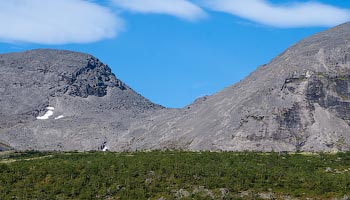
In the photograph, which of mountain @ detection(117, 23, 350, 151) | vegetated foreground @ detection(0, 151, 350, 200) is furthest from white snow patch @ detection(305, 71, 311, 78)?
Answer: vegetated foreground @ detection(0, 151, 350, 200)

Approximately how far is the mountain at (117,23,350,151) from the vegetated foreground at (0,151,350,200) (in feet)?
221

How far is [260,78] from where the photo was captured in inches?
6826

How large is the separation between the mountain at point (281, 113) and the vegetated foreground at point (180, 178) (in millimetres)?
67264

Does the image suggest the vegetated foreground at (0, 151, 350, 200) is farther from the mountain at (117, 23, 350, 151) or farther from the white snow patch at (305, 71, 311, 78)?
the white snow patch at (305, 71, 311, 78)

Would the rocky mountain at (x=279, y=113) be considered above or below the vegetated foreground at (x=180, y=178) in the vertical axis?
above

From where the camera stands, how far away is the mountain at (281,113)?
14312 centimetres

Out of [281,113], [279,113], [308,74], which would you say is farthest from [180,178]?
[308,74]

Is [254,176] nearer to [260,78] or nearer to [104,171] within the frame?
[104,171]

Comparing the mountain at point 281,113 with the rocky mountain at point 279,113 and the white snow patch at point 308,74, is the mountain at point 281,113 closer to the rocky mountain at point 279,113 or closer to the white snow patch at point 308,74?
the rocky mountain at point 279,113

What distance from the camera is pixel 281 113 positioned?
6004 inches

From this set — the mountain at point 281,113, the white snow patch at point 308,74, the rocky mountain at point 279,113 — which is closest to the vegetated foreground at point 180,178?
the rocky mountain at point 279,113

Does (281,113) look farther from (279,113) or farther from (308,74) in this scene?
(308,74)

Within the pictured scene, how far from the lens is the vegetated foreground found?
60219 mm

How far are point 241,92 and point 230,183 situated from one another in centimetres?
10616
